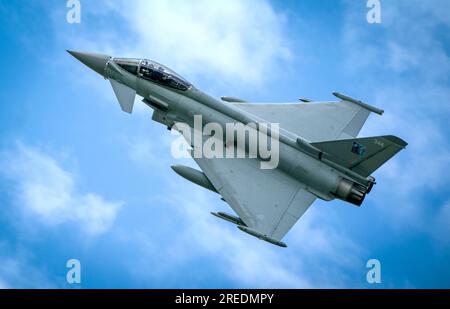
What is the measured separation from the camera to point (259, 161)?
886 inches

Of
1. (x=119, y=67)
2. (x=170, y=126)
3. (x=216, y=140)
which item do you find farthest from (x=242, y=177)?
(x=119, y=67)

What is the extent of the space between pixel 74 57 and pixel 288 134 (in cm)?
848

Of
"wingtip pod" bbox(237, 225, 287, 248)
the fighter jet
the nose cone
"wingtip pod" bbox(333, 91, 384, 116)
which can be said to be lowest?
"wingtip pod" bbox(237, 225, 287, 248)

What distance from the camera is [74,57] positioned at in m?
23.3

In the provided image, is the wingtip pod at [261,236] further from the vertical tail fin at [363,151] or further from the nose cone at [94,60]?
the nose cone at [94,60]

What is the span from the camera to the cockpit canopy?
2280 centimetres

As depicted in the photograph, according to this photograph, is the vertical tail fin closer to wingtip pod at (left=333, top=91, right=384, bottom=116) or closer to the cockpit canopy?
wingtip pod at (left=333, top=91, right=384, bottom=116)

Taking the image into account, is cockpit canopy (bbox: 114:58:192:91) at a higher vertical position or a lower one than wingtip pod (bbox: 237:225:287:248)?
higher

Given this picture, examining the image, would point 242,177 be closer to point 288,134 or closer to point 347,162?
point 288,134

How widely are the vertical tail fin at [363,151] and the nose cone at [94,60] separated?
326 inches

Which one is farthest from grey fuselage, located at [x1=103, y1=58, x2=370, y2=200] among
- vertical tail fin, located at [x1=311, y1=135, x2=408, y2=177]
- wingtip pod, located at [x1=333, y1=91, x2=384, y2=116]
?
wingtip pod, located at [x1=333, y1=91, x2=384, y2=116]

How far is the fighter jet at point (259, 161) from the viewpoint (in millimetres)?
21719

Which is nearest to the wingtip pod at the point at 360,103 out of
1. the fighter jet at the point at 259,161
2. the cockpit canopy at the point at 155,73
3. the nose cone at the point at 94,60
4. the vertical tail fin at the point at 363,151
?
the fighter jet at the point at 259,161

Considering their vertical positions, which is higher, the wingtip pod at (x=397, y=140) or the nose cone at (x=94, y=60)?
the nose cone at (x=94, y=60)
